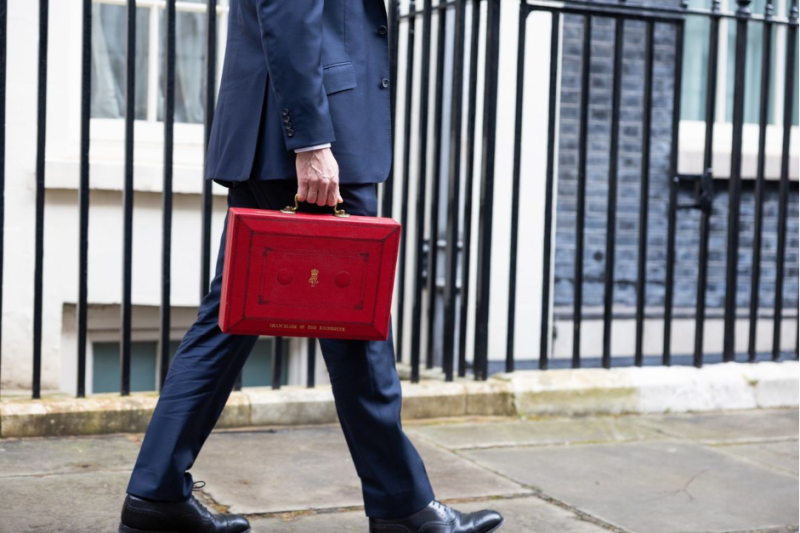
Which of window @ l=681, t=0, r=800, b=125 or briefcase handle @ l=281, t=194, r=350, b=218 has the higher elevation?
window @ l=681, t=0, r=800, b=125

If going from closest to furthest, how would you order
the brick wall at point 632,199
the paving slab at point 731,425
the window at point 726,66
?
the paving slab at point 731,425 < the brick wall at point 632,199 < the window at point 726,66

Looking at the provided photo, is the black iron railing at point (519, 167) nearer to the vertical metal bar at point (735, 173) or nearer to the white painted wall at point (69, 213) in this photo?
the vertical metal bar at point (735, 173)

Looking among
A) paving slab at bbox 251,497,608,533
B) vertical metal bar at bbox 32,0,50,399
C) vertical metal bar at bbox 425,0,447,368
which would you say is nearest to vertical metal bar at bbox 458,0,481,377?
vertical metal bar at bbox 425,0,447,368

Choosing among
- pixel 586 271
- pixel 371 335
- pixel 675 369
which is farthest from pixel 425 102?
pixel 586 271

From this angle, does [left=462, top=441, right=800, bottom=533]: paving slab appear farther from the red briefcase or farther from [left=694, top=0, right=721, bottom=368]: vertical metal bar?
the red briefcase

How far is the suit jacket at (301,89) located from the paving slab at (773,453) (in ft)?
6.59

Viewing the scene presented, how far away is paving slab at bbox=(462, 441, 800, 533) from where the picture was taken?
326 centimetres

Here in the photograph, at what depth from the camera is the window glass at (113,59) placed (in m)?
5.66

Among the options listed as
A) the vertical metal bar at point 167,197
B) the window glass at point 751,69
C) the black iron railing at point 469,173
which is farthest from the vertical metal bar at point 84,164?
the window glass at point 751,69

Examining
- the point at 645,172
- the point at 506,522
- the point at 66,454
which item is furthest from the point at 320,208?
the point at 645,172

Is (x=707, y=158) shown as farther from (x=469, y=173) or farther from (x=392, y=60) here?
(x=392, y=60)

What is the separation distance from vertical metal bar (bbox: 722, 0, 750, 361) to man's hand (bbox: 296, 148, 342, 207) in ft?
9.00

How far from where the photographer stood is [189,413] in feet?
9.13

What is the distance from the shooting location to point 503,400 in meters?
4.60
